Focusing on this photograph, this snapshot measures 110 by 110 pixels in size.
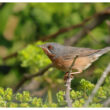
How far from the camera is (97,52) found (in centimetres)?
378

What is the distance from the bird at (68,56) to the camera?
3615 millimetres

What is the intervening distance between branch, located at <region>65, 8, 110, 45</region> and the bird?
6.72 ft

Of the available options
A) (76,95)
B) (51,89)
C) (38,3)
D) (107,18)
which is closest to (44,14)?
(38,3)

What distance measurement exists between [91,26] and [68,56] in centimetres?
248

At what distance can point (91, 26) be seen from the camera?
6.02 m

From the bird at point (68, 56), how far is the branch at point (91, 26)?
2049 millimetres

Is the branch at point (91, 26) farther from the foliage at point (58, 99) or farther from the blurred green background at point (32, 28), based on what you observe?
the foliage at point (58, 99)

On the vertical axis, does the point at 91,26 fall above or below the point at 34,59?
above

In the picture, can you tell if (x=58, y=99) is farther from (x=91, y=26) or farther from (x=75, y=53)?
(x=91, y=26)

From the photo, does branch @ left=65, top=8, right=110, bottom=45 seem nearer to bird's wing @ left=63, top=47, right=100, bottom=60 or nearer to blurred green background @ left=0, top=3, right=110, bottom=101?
blurred green background @ left=0, top=3, right=110, bottom=101

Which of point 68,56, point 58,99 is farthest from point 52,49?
point 58,99

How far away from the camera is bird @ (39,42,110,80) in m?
3.62

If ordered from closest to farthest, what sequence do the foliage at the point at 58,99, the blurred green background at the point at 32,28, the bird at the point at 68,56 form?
the foliage at the point at 58,99
the bird at the point at 68,56
the blurred green background at the point at 32,28

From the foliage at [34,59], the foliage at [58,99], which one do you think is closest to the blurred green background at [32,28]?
the foliage at [34,59]
